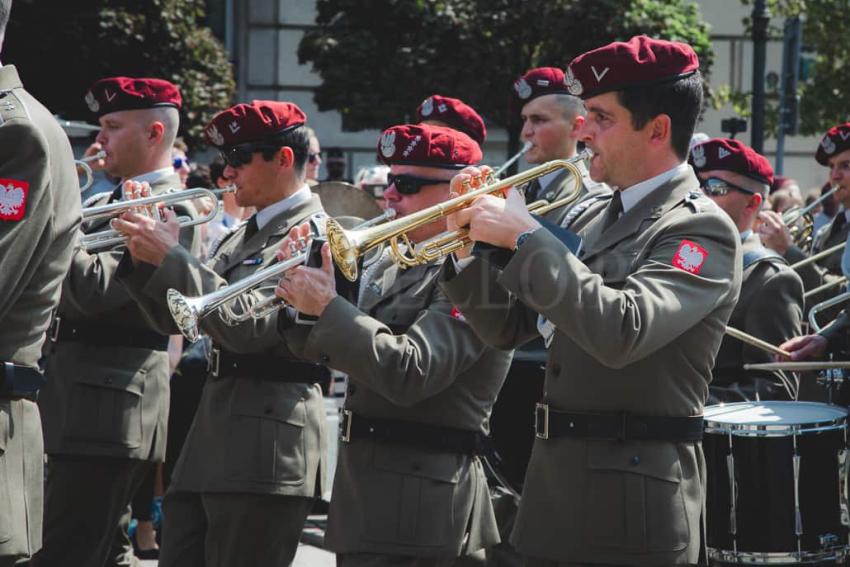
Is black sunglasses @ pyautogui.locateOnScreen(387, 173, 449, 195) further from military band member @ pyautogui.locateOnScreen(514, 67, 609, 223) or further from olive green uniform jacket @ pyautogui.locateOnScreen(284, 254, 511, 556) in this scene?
military band member @ pyautogui.locateOnScreen(514, 67, 609, 223)

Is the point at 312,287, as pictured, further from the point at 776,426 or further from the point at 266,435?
the point at 776,426

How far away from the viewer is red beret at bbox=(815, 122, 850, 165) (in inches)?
301

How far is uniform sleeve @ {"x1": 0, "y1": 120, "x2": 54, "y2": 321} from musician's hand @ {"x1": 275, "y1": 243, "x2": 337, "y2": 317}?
105cm

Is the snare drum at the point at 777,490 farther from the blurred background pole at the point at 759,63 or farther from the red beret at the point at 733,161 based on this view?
the blurred background pole at the point at 759,63

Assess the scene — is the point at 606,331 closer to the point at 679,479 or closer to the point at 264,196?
the point at 679,479

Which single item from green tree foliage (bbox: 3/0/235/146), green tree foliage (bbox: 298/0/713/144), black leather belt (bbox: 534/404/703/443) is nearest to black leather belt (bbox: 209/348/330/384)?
black leather belt (bbox: 534/404/703/443)

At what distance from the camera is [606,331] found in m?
3.53

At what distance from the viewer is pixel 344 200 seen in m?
7.50

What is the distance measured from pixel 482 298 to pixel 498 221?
37 centimetres

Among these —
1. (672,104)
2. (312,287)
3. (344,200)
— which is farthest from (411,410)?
(344,200)

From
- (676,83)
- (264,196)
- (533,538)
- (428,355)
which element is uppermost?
(676,83)

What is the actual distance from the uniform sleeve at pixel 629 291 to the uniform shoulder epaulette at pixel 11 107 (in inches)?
50.0

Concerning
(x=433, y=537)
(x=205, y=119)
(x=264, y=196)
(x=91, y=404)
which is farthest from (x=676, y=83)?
(x=205, y=119)

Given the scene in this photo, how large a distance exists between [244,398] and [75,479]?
1095 millimetres
